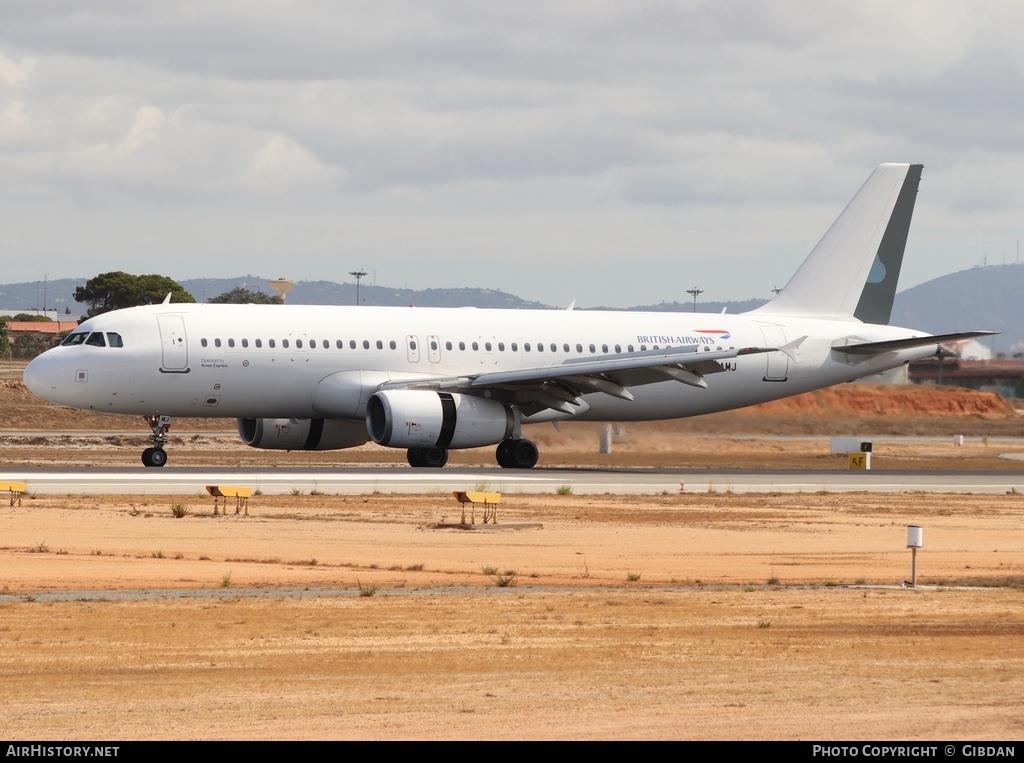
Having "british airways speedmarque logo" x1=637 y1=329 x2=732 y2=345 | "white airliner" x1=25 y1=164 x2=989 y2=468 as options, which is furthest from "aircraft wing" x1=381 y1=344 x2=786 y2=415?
"british airways speedmarque logo" x1=637 y1=329 x2=732 y2=345

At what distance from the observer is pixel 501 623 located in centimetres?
1642

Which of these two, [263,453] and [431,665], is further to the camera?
[263,453]

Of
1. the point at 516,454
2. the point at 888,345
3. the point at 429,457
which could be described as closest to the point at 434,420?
the point at 429,457

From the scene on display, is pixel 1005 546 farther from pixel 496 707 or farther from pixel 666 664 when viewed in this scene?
pixel 496 707

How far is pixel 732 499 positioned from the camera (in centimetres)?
3497

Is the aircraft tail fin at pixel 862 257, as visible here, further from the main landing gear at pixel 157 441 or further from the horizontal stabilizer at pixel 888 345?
the main landing gear at pixel 157 441

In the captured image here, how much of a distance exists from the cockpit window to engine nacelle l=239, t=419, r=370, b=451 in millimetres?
5173

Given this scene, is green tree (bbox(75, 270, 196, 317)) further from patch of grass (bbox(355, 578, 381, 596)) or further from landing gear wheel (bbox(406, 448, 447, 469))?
patch of grass (bbox(355, 578, 381, 596))

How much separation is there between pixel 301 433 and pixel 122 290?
318ft

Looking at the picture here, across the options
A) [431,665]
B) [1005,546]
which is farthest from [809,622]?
[1005,546]

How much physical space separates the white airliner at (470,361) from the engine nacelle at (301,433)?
43 mm

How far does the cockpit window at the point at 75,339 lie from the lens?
→ 40.4 meters

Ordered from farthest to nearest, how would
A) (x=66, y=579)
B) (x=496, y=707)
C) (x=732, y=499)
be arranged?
(x=732, y=499) → (x=66, y=579) → (x=496, y=707)
